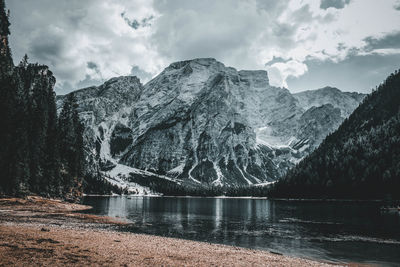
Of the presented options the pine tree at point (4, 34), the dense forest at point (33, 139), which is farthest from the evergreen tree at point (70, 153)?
the pine tree at point (4, 34)

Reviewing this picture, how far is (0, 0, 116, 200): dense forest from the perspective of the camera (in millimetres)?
74812

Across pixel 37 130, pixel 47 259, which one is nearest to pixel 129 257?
pixel 47 259

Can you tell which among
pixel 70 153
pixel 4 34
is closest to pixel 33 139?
pixel 70 153

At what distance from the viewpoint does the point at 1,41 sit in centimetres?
9938

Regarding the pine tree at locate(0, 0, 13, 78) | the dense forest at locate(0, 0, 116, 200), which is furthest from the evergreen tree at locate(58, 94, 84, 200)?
the pine tree at locate(0, 0, 13, 78)

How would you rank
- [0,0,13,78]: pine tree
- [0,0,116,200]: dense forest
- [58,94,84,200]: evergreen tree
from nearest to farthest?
1. [0,0,116,200]: dense forest
2. [0,0,13,78]: pine tree
3. [58,94,84,200]: evergreen tree

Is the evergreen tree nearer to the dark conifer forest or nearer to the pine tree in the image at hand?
the dark conifer forest

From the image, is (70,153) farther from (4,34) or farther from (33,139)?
(4,34)

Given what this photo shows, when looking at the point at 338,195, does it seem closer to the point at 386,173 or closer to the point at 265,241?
the point at 386,173

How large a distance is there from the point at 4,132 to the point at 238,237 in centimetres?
6111

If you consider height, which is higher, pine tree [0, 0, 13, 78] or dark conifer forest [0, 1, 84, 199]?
pine tree [0, 0, 13, 78]

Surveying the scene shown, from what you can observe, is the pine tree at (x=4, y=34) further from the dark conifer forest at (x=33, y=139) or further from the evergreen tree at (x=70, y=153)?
the evergreen tree at (x=70, y=153)

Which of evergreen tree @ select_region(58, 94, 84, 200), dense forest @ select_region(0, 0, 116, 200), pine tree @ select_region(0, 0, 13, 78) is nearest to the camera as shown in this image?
dense forest @ select_region(0, 0, 116, 200)

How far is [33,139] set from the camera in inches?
3625
